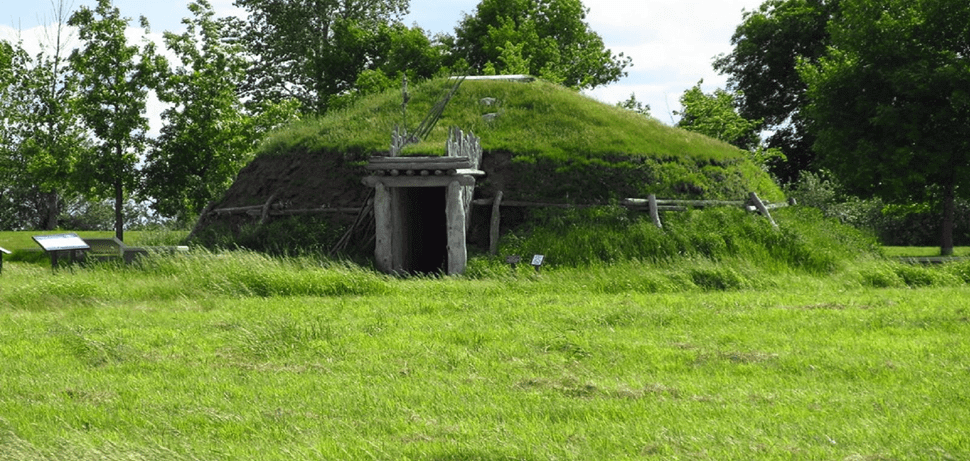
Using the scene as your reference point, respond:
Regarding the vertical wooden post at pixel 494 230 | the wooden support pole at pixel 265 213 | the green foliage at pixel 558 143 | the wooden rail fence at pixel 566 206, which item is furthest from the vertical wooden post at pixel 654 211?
the wooden support pole at pixel 265 213

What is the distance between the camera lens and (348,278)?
16.3 m

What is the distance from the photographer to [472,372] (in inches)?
362

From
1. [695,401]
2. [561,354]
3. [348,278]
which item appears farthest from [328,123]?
[695,401]

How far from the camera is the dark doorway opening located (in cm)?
2069

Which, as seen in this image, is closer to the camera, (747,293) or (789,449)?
(789,449)

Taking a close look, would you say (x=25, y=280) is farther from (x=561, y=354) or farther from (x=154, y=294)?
(x=561, y=354)

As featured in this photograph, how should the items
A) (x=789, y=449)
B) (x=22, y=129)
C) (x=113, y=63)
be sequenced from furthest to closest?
(x=22, y=129) → (x=113, y=63) → (x=789, y=449)

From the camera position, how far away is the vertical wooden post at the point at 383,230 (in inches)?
760

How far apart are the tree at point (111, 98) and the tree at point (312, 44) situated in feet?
44.2

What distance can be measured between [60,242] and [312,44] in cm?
2839

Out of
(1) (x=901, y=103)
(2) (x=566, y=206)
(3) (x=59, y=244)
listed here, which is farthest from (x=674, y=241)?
(1) (x=901, y=103)

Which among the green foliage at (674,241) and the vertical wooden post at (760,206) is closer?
the green foliage at (674,241)

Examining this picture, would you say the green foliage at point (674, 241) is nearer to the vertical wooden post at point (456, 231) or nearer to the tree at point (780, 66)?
the vertical wooden post at point (456, 231)

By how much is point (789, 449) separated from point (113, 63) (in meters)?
28.4
